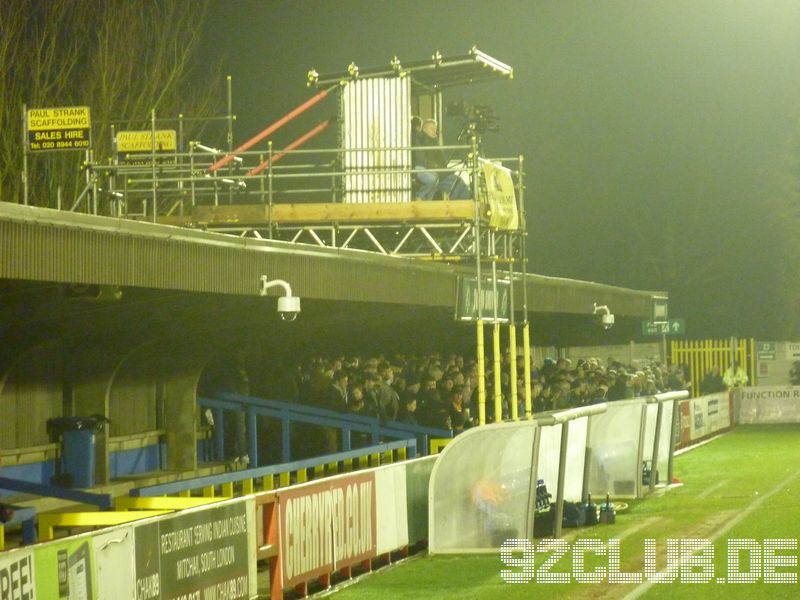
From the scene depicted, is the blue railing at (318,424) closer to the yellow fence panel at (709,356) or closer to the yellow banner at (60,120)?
the yellow banner at (60,120)

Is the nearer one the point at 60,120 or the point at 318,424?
the point at 318,424

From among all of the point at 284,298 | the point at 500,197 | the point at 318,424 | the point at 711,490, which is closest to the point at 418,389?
the point at 318,424

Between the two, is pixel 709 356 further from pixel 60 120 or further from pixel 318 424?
pixel 60 120

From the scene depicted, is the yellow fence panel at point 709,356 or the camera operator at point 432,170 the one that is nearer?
the camera operator at point 432,170

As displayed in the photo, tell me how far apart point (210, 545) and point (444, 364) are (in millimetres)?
14164

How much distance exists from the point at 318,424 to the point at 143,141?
707cm

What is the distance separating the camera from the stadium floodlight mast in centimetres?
1471

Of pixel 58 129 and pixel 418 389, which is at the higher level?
pixel 58 129

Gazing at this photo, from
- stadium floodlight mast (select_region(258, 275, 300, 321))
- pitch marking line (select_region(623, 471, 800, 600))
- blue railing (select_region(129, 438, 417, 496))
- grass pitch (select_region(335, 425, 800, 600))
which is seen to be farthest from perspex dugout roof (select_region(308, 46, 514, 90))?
stadium floodlight mast (select_region(258, 275, 300, 321))

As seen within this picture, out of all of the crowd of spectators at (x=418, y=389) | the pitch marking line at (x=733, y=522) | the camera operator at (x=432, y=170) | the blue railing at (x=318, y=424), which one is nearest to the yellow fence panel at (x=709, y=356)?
the crowd of spectators at (x=418, y=389)

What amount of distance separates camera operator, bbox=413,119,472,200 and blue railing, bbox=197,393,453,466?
12.0ft

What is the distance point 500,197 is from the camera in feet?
64.6

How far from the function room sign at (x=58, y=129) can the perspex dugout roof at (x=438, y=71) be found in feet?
13.7

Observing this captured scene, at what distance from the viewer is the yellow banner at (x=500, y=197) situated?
19297mm
